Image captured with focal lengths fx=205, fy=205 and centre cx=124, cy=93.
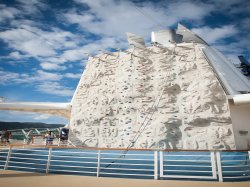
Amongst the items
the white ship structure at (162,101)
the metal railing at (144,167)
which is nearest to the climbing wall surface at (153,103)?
the white ship structure at (162,101)

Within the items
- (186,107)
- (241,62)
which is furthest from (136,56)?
(241,62)

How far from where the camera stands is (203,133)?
28.4 feet

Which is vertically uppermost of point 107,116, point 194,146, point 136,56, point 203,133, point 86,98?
point 136,56

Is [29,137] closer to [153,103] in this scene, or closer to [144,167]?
[153,103]

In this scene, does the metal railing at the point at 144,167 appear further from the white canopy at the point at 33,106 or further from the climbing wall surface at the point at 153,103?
the white canopy at the point at 33,106

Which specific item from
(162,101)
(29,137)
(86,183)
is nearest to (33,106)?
(29,137)

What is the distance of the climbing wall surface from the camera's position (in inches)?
348

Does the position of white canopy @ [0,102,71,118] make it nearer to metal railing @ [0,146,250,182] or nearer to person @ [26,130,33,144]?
person @ [26,130,33,144]

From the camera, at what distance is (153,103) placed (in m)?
9.78

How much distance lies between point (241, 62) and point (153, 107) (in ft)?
42.8

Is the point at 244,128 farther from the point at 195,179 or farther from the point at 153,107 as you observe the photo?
the point at 195,179

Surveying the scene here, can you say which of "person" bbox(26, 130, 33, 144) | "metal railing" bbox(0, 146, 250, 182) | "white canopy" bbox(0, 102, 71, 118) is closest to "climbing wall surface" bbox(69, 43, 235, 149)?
"white canopy" bbox(0, 102, 71, 118)

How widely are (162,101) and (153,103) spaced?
435mm

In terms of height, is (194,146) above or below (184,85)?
below
